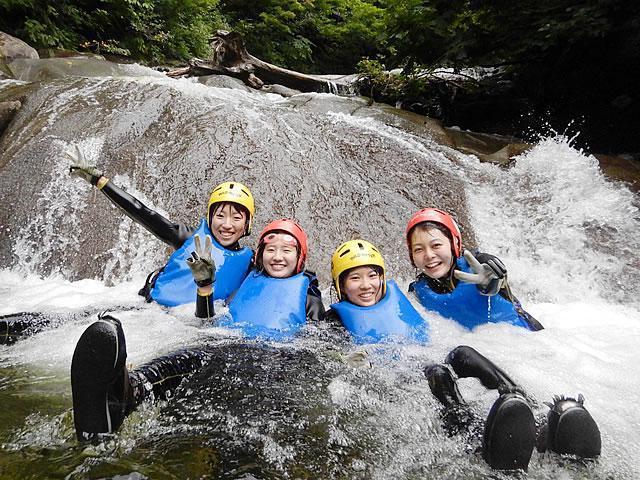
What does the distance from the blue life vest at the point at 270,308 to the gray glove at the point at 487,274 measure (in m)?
1.23

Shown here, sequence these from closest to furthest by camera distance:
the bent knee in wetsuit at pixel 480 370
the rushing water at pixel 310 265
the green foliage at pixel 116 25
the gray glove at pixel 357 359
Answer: the rushing water at pixel 310 265, the bent knee in wetsuit at pixel 480 370, the gray glove at pixel 357 359, the green foliage at pixel 116 25

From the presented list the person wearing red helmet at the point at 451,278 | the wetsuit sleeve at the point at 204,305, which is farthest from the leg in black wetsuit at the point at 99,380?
the person wearing red helmet at the point at 451,278

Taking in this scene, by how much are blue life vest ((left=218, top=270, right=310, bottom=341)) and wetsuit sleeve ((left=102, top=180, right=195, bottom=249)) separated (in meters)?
1.05

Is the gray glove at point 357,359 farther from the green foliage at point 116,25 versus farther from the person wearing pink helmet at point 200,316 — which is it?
the green foliage at point 116,25

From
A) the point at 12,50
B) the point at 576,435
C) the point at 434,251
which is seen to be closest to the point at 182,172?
the point at 434,251

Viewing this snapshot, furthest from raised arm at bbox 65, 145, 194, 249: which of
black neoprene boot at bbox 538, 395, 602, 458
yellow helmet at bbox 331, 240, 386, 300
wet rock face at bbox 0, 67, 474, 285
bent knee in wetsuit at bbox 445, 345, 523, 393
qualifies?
black neoprene boot at bbox 538, 395, 602, 458

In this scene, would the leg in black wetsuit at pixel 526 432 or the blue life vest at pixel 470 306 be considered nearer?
the leg in black wetsuit at pixel 526 432

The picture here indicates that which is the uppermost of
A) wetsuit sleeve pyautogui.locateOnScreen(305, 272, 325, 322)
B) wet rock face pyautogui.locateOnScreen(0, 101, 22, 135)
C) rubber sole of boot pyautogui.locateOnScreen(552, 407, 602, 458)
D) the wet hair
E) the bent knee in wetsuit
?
wet rock face pyautogui.locateOnScreen(0, 101, 22, 135)

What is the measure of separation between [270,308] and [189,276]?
1087 mm

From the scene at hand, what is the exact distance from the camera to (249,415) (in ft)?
7.69

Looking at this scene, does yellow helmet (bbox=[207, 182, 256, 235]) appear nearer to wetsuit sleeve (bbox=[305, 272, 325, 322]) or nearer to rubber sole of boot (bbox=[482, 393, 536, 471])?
wetsuit sleeve (bbox=[305, 272, 325, 322])

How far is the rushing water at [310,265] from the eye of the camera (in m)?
2.08

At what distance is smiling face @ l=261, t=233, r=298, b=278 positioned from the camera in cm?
393

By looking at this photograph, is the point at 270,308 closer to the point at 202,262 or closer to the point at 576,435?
the point at 202,262
